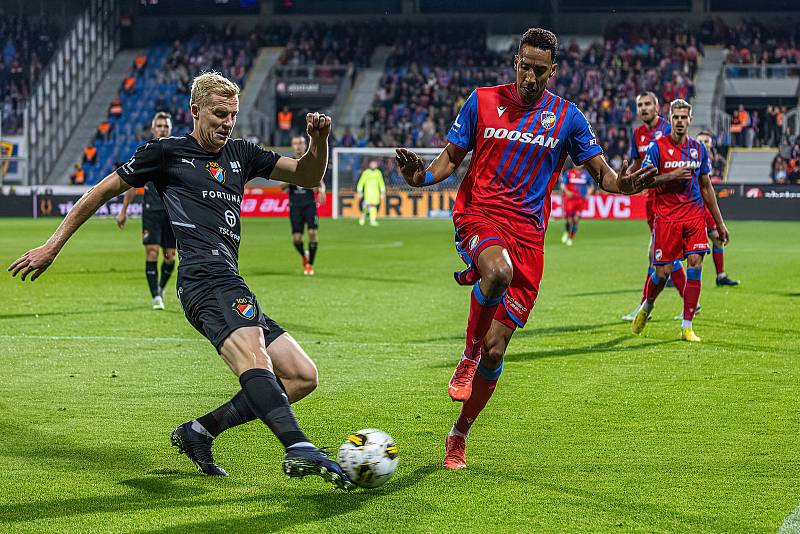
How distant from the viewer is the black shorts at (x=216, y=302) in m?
5.50

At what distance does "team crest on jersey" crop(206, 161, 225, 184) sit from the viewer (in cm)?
581

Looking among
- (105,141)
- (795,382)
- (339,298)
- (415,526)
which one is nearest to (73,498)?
(415,526)

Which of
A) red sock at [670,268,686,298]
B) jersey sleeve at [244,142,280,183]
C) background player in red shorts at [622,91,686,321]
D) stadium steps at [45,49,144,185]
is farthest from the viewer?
stadium steps at [45,49,144,185]

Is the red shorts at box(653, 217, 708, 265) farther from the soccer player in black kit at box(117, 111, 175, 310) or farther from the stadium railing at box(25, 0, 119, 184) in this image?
the stadium railing at box(25, 0, 119, 184)

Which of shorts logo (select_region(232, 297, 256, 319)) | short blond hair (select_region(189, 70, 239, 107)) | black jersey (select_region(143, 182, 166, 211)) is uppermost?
short blond hair (select_region(189, 70, 239, 107))

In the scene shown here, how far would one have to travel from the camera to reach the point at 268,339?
5.78 meters

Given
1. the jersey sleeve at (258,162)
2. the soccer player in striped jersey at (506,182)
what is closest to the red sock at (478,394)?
the soccer player in striped jersey at (506,182)

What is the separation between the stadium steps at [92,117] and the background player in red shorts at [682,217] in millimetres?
39933

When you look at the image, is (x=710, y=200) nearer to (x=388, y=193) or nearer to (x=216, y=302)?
(x=216, y=302)

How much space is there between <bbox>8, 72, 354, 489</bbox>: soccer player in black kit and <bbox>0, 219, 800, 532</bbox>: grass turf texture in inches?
17.9

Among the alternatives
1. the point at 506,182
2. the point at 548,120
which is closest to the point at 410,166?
the point at 506,182

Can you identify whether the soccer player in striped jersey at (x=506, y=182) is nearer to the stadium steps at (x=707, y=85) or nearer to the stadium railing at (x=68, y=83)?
the stadium steps at (x=707, y=85)

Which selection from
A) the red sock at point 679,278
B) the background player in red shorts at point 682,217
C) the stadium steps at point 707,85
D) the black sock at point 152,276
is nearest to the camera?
the background player in red shorts at point 682,217

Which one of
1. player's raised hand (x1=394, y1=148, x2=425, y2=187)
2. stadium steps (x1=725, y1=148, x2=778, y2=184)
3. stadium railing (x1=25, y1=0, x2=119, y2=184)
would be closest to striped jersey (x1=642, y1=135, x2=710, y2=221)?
player's raised hand (x1=394, y1=148, x2=425, y2=187)
